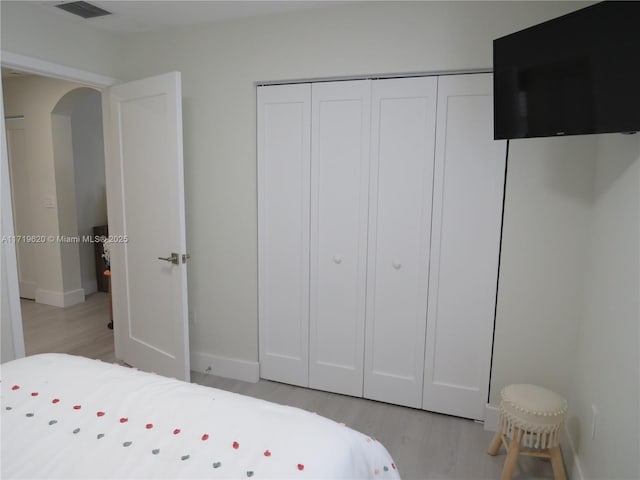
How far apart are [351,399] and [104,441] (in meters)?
1.84

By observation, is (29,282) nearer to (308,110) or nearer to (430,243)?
(308,110)

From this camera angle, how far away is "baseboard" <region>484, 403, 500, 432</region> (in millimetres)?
2492

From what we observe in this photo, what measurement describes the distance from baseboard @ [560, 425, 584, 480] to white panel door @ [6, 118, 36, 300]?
5056 mm

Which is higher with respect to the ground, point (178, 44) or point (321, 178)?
point (178, 44)

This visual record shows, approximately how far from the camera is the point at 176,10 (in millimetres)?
2648

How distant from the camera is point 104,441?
1.29 m

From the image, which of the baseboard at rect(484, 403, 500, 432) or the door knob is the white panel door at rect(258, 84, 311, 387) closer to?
the door knob

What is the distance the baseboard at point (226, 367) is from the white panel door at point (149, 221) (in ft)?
1.07

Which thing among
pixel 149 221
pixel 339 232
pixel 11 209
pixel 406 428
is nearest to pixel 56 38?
pixel 11 209

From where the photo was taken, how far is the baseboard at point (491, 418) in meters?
2.49

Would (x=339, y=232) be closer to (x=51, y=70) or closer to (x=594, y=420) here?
(x=594, y=420)

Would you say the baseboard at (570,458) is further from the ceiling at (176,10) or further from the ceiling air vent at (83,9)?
the ceiling air vent at (83,9)

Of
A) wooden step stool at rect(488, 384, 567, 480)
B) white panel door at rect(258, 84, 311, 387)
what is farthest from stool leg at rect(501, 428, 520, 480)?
white panel door at rect(258, 84, 311, 387)

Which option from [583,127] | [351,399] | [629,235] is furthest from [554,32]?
[351,399]
